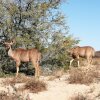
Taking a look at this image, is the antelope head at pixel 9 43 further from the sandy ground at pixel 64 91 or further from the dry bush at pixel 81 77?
the dry bush at pixel 81 77

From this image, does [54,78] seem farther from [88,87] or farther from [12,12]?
[12,12]

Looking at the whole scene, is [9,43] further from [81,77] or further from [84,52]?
[84,52]

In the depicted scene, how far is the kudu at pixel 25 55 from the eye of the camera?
22328 millimetres

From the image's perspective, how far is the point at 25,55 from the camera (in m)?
22.7

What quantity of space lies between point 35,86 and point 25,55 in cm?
524

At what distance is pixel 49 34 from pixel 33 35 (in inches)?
38.6

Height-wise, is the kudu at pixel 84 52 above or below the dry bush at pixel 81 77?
above

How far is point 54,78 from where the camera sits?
20.4m

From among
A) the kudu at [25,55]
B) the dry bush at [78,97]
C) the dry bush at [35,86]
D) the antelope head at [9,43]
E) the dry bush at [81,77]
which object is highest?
the antelope head at [9,43]

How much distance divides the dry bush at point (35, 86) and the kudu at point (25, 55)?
4094 mm

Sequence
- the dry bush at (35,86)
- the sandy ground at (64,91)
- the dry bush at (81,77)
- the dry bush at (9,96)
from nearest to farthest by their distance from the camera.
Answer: the dry bush at (9,96) → the sandy ground at (64,91) → the dry bush at (35,86) → the dry bush at (81,77)

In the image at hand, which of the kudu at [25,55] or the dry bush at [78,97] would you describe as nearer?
the dry bush at [78,97]

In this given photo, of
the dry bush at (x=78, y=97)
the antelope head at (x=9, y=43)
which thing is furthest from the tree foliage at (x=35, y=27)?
the dry bush at (x=78, y=97)

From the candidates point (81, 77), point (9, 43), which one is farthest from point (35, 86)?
point (9, 43)
